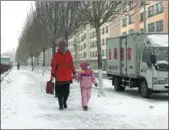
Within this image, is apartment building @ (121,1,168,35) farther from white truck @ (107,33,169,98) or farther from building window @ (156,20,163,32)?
white truck @ (107,33,169,98)

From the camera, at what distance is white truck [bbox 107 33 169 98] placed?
1209 centimetres

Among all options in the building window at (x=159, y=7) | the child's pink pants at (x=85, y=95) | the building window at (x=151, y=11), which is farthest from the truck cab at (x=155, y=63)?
the building window at (x=151, y=11)

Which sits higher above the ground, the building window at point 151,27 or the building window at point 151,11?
the building window at point 151,11

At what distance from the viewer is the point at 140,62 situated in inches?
576

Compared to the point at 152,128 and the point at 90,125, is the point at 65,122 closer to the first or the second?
the point at 90,125

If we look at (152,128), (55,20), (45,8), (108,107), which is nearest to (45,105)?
(108,107)

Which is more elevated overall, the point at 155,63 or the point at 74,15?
the point at 74,15

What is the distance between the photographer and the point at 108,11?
15.7 meters

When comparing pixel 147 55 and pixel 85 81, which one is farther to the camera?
pixel 147 55

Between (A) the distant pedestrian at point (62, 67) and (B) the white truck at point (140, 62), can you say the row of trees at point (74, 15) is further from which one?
(A) the distant pedestrian at point (62, 67)

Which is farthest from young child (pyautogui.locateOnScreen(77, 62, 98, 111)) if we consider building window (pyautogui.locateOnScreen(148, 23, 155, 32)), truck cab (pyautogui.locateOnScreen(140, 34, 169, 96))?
building window (pyautogui.locateOnScreen(148, 23, 155, 32))

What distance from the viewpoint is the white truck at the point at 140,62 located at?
39.7ft

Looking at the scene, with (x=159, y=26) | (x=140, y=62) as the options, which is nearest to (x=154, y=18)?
(x=159, y=26)

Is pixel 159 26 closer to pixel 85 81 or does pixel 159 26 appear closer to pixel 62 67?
pixel 85 81
